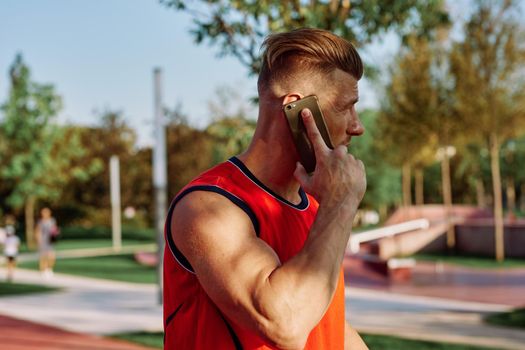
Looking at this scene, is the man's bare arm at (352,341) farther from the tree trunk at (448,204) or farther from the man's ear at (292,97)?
the tree trunk at (448,204)

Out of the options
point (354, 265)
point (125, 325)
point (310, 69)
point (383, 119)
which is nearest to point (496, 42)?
point (383, 119)

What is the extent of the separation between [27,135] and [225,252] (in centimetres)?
3570

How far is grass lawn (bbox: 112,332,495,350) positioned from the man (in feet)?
23.7

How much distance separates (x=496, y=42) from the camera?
21.6 m

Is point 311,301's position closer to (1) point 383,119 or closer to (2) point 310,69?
(2) point 310,69

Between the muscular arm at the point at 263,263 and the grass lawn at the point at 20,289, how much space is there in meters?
14.6

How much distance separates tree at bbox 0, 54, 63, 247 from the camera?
35344 millimetres

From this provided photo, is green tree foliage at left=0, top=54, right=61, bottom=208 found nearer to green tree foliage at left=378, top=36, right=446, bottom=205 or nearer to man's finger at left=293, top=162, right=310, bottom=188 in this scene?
green tree foliage at left=378, top=36, right=446, bottom=205

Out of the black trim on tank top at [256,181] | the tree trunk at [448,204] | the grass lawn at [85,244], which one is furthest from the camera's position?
the grass lawn at [85,244]

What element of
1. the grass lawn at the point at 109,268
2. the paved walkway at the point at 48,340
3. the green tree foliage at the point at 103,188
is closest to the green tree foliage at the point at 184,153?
the green tree foliage at the point at 103,188

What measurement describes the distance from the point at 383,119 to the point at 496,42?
18.7ft

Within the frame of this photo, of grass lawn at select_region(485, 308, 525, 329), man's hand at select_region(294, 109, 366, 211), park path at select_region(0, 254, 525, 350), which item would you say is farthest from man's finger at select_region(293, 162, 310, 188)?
grass lawn at select_region(485, 308, 525, 329)

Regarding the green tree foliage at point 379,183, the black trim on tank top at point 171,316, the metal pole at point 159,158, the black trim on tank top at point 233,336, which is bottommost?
the black trim on tank top at point 233,336

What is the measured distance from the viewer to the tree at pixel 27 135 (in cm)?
3534
